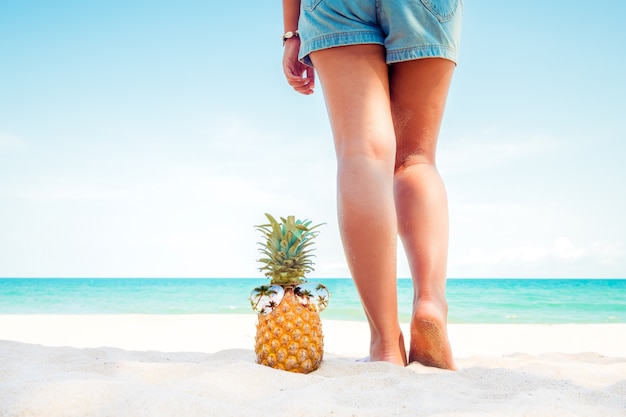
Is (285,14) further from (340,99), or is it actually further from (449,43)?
(449,43)

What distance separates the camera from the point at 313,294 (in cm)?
194

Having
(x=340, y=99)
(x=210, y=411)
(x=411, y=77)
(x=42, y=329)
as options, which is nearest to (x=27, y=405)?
(x=210, y=411)

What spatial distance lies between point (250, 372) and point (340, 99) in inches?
37.8

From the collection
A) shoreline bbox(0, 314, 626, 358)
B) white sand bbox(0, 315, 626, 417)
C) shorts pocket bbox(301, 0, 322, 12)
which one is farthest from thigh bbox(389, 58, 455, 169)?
shoreline bbox(0, 314, 626, 358)

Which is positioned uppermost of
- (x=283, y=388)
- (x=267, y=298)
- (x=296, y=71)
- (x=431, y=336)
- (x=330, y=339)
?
(x=296, y=71)

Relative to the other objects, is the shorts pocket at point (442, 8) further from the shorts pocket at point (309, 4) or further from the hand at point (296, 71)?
the hand at point (296, 71)

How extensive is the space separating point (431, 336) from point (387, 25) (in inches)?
42.8

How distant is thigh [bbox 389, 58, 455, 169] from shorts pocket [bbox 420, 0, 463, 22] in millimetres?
148

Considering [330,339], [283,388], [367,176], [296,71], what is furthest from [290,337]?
[330,339]

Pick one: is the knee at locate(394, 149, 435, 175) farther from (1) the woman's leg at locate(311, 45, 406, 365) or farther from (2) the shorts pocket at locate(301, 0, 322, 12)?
(2) the shorts pocket at locate(301, 0, 322, 12)

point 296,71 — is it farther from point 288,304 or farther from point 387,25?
point 288,304

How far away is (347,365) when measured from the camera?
1.81m

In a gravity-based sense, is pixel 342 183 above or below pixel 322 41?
below

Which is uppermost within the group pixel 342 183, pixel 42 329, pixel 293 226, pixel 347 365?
pixel 342 183
